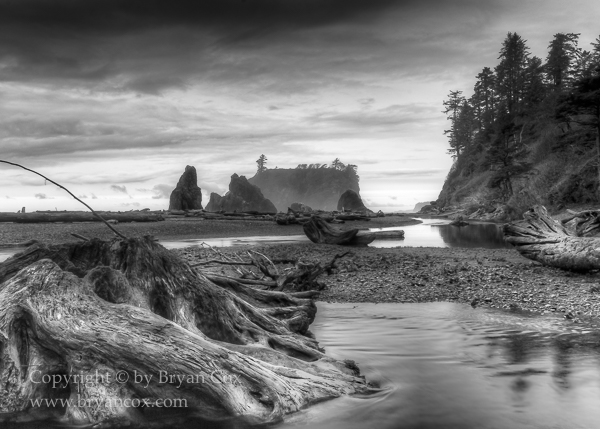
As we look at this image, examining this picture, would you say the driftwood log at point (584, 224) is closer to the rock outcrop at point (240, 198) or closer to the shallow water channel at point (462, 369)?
the shallow water channel at point (462, 369)

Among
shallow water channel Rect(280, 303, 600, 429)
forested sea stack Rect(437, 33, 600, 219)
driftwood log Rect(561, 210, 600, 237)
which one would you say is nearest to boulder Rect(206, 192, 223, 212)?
forested sea stack Rect(437, 33, 600, 219)

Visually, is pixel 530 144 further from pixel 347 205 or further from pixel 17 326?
pixel 17 326

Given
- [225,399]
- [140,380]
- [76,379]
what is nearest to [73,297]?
[76,379]

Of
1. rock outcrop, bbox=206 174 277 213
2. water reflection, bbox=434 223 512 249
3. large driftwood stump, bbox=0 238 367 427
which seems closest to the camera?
large driftwood stump, bbox=0 238 367 427

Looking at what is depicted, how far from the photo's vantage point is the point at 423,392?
4973 millimetres

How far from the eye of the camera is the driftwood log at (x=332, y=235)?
70.7 ft

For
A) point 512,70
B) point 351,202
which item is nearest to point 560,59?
point 512,70

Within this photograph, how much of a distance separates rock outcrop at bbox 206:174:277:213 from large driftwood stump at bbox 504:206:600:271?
298 ft

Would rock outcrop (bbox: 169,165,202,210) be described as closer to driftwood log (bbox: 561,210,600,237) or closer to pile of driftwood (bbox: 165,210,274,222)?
pile of driftwood (bbox: 165,210,274,222)

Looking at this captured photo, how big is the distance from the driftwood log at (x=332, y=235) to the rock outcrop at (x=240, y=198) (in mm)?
80757

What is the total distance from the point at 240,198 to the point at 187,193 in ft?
144

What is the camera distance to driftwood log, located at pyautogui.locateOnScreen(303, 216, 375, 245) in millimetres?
21562

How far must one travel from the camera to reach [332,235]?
73.2 ft

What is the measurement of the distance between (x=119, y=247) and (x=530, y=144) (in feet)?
212
